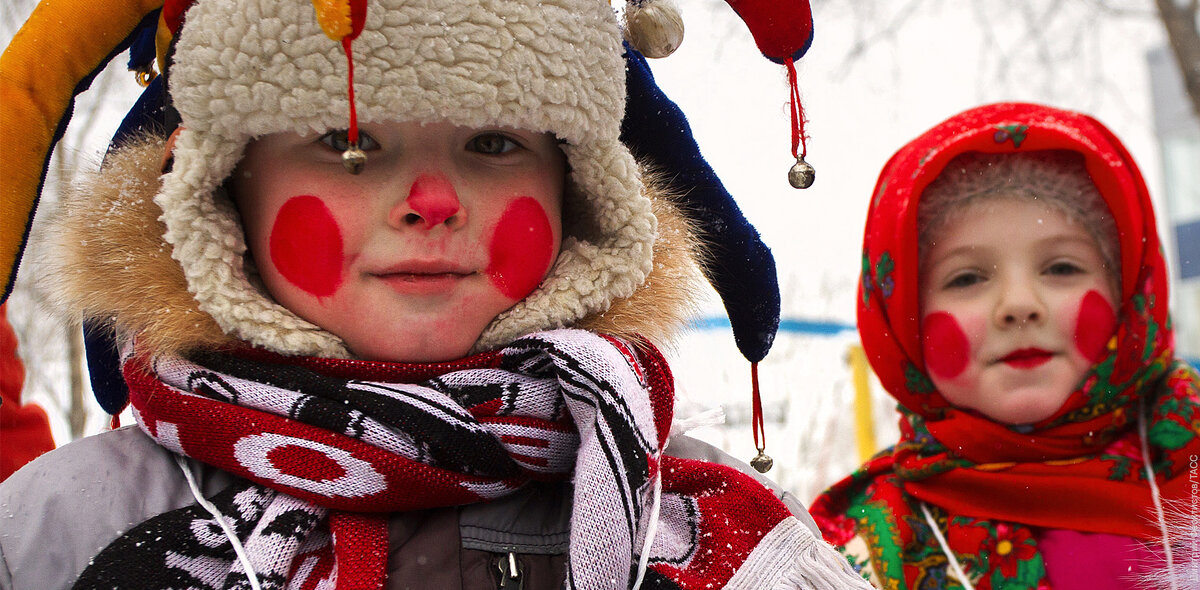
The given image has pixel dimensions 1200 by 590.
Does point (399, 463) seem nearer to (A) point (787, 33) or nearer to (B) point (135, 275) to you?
(B) point (135, 275)

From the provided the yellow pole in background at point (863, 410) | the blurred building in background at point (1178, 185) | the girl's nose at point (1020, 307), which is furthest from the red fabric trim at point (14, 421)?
the blurred building in background at point (1178, 185)

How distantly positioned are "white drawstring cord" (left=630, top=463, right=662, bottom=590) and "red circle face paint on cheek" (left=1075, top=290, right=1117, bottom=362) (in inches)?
42.3

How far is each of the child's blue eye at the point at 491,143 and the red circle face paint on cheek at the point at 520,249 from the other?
0.31 feet

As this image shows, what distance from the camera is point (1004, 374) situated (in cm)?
207

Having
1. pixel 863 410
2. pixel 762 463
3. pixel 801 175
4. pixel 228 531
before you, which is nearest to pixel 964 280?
pixel 762 463

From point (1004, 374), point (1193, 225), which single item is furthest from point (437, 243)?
point (1193, 225)

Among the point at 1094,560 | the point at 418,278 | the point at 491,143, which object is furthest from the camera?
the point at 1094,560

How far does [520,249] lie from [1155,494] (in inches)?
55.5

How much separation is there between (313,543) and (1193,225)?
35.9ft

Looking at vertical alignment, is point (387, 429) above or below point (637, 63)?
below

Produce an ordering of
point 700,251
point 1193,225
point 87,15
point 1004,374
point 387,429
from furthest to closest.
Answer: point 1193,225, point 1004,374, point 700,251, point 87,15, point 387,429

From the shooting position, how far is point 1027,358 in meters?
2.07

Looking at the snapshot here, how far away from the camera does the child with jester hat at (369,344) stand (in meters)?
1.39

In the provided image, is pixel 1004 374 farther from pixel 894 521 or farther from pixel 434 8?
pixel 434 8
